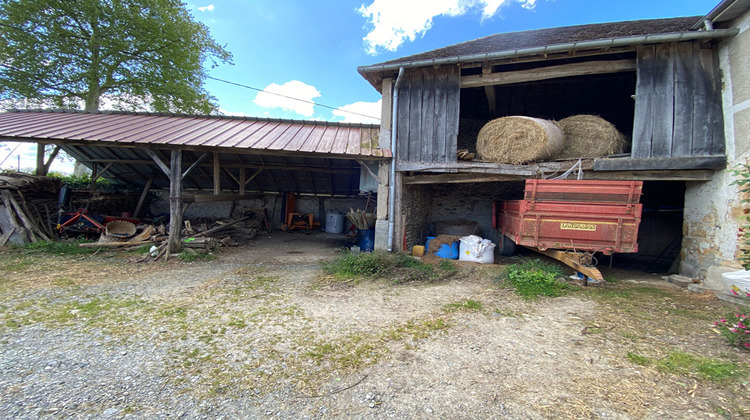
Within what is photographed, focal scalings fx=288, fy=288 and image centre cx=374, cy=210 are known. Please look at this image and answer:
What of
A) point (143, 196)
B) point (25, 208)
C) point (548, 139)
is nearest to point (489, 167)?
point (548, 139)

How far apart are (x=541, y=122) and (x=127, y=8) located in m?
19.0

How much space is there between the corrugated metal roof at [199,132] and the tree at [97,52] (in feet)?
20.5

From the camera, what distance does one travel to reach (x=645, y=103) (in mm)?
5855

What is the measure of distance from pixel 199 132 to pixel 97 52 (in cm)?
1152

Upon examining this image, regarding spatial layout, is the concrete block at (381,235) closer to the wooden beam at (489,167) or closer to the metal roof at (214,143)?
the wooden beam at (489,167)

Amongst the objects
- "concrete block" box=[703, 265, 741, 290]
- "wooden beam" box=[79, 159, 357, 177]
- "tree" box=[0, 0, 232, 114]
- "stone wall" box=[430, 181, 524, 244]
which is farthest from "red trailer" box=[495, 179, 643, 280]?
"tree" box=[0, 0, 232, 114]

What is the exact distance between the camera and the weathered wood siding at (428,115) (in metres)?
6.97

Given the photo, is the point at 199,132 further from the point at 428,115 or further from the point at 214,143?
the point at 428,115

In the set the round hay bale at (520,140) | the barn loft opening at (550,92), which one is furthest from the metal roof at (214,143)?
the barn loft opening at (550,92)

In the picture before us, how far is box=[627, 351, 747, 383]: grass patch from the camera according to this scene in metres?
2.56

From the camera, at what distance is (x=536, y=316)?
3971 mm

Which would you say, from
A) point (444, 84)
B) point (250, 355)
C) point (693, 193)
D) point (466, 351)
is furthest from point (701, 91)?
point (250, 355)

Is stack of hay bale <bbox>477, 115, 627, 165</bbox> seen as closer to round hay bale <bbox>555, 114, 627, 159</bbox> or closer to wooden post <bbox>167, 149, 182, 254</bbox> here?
round hay bale <bbox>555, 114, 627, 159</bbox>

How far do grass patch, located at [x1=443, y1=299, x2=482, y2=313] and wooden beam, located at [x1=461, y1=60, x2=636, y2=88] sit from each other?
511cm
